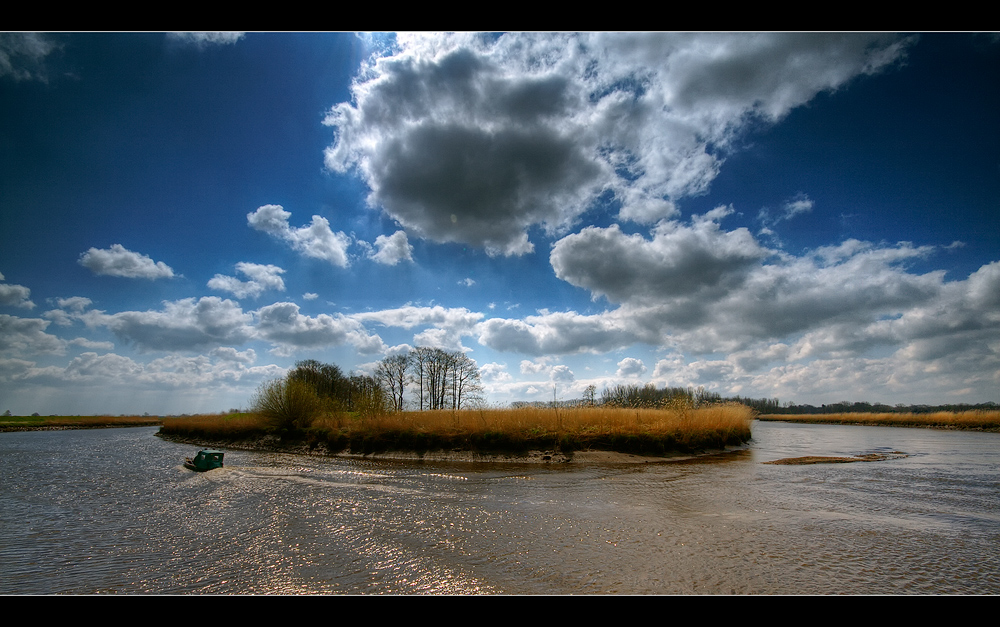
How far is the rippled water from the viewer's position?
195 inches

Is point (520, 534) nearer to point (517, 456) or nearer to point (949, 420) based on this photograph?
point (517, 456)

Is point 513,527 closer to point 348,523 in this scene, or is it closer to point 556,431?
point 348,523

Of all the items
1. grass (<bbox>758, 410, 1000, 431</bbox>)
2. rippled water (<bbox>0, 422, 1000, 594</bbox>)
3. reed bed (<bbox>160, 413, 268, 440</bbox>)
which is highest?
rippled water (<bbox>0, 422, 1000, 594</bbox>)

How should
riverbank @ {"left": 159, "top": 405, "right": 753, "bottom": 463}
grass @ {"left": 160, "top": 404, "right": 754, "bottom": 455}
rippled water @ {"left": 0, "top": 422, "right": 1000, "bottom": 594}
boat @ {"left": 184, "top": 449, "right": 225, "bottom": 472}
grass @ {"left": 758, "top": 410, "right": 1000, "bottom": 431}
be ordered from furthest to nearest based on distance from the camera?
grass @ {"left": 758, "top": 410, "right": 1000, "bottom": 431}
grass @ {"left": 160, "top": 404, "right": 754, "bottom": 455}
riverbank @ {"left": 159, "top": 405, "right": 753, "bottom": 463}
boat @ {"left": 184, "top": 449, "right": 225, "bottom": 472}
rippled water @ {"left": 0, "top": 422, "right": 1000, "bottom": 594}

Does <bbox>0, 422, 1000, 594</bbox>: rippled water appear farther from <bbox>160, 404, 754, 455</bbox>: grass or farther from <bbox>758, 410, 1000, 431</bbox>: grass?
<bbox>758, 410, 1000, 431</bbox>: grass

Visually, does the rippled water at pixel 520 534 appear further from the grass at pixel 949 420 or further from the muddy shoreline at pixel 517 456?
the grass at pixel 949 420

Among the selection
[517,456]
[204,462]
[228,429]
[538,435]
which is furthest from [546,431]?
[228,429]

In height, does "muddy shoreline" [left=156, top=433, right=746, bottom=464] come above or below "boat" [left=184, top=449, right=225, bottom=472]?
below

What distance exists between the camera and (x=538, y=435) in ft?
57.1

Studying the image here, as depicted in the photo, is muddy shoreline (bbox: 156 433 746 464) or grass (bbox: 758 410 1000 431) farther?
grass (bbox: 758 410 1000 431)

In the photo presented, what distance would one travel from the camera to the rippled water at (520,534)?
4957 mm

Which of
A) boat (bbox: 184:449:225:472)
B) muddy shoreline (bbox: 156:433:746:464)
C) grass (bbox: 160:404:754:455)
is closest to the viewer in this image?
boat (bbox: 184:449:225:472)

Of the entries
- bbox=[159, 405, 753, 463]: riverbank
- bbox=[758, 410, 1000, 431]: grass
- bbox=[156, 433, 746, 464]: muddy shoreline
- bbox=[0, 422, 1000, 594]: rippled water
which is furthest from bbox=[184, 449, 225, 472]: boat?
bbox=[758, 410, 1000, 431]: grass

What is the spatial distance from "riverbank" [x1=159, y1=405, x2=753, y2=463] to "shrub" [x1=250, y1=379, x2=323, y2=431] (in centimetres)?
227
